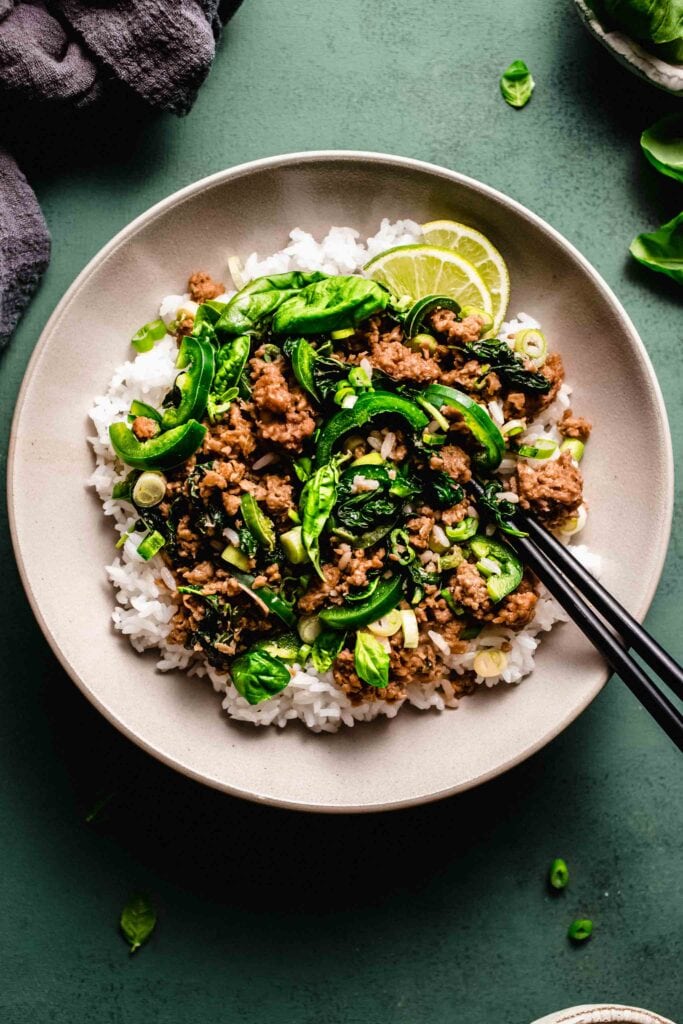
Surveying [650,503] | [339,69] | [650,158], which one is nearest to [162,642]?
[650,503]

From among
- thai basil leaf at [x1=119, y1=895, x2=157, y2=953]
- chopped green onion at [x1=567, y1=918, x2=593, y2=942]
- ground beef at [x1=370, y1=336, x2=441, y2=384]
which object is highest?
ground beef at [x1=370, y1=336, x2=441, y2=384]

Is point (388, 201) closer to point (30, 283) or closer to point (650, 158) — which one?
point (650, 158)

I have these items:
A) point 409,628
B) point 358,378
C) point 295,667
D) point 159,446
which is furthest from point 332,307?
point 295,667

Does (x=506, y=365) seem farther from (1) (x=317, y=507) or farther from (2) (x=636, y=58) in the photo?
(2) (x=636, y=58)

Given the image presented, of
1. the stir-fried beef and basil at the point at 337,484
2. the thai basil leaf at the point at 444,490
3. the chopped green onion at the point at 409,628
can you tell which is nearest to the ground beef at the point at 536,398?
the stir-fried beef and basil at the point at 337,484

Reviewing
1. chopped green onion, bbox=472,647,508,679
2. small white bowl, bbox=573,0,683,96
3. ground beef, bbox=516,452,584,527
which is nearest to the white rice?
chopped green onion, bbox=472,647,508,679

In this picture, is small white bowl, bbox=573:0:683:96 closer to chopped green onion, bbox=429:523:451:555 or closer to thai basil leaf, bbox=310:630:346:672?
chopped green onion, bbox=429:523:451:555
